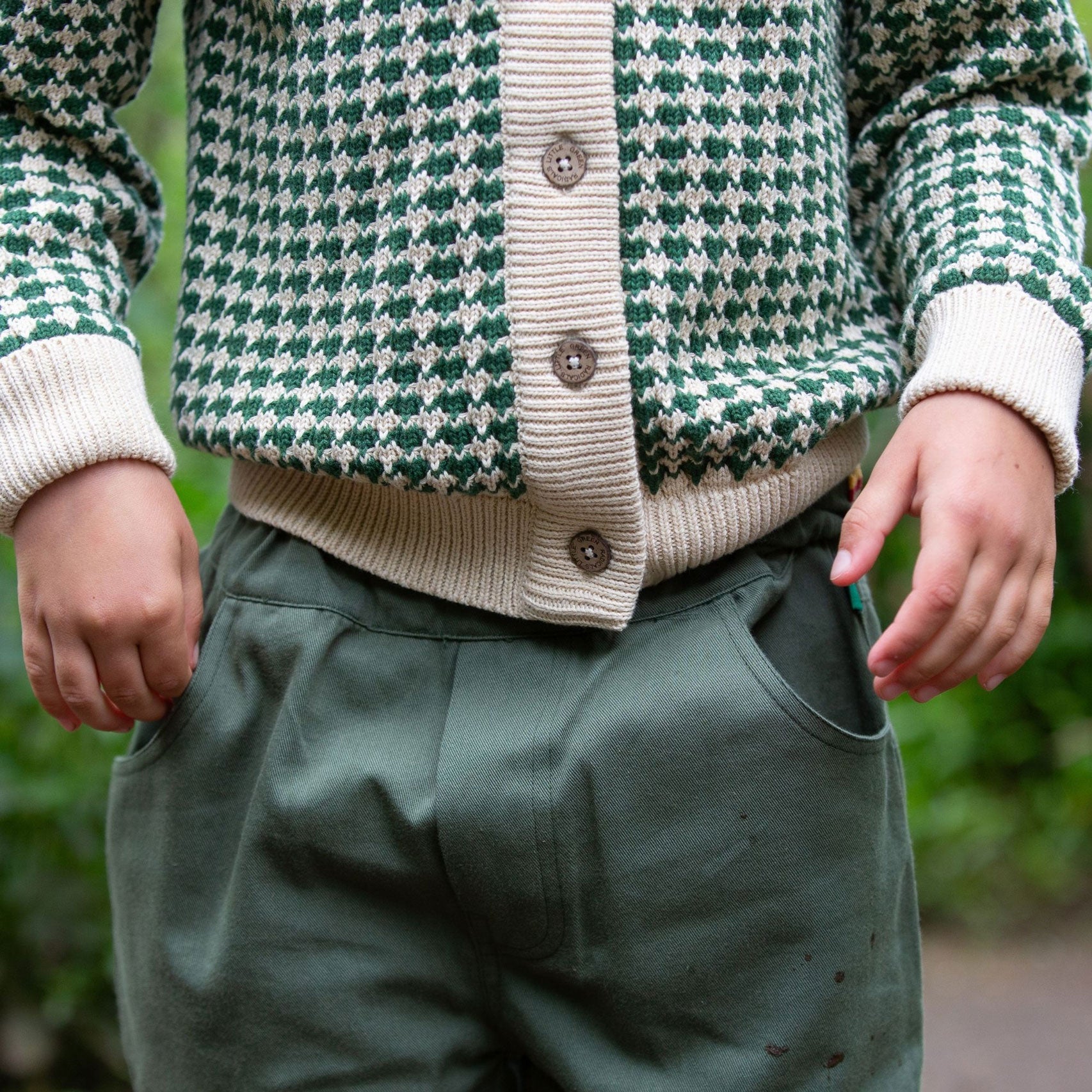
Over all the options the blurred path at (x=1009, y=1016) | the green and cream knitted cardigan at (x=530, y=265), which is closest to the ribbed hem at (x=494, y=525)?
the green and cream knitted cardigan at (x=530, y=265)

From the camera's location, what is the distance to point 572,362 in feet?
2.58

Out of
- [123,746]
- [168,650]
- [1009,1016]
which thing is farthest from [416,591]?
[1009,1016]

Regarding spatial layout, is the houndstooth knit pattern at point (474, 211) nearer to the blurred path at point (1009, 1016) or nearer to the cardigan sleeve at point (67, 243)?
the cardigan sleeve at point (67, 243)

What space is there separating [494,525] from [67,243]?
370 mm

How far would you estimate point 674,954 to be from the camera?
32.8 inches

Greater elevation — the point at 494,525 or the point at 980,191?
the point at 980,191

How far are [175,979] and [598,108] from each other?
692mm

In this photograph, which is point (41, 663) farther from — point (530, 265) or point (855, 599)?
point (855, 599)

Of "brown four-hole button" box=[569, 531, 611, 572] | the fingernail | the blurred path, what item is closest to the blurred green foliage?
the blurred path

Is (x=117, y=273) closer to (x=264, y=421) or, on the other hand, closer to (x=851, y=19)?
(x=264, y=421)

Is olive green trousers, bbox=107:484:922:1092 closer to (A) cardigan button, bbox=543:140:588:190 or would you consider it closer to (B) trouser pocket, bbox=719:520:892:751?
(B) trouser pocket, bbox=719:520:892:751

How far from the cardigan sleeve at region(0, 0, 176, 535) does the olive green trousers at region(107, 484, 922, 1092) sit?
175 millimetres

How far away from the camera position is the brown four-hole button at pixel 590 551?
83cm

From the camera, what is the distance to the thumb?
768mm
